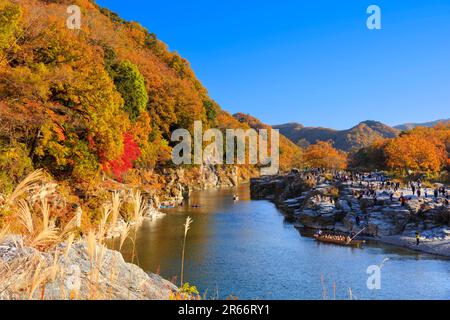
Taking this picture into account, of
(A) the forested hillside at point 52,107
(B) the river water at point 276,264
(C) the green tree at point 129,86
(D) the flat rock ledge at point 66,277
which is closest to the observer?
(D) the flat rock ledge at point 66,277

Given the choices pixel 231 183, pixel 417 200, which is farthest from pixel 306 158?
pixel 417 200

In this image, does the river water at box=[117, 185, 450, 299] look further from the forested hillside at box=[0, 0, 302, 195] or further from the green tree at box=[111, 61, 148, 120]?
the green tree at box=[111, 61, 148, 120]

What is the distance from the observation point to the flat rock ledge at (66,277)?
11.6 ft

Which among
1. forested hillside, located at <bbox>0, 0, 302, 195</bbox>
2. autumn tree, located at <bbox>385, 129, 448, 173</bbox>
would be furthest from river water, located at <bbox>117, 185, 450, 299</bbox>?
autumn tree, located at <bbox>385, 129, 448, 173</bbox>

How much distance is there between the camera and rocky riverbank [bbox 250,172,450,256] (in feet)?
101

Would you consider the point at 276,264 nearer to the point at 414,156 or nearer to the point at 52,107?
the point at 52,107

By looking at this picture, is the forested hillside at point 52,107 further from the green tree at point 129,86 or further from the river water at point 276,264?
the green tree at point 129,86

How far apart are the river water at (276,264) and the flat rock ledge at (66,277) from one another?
1103 centimetres

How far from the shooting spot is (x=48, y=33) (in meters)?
24.9

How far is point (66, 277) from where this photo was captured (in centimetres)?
476

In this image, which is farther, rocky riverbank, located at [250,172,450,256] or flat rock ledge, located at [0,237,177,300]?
rocky riverbank, located at [250,172,450,256]

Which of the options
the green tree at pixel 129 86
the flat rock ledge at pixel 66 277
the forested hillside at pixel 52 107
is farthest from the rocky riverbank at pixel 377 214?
the flat rock ledge at pixel 66 277

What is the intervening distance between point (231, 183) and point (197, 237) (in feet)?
185

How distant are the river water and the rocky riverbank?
2.49 m
